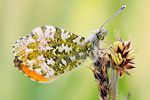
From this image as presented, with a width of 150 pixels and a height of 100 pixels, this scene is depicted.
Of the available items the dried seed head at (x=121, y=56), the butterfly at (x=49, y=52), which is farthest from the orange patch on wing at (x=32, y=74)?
the dried seed head at (x=121, y=56)

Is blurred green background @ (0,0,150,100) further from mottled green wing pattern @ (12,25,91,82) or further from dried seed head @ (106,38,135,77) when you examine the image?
dried seed head @ (106,38,135,77)

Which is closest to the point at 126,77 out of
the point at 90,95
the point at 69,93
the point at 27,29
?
the point at 90,95

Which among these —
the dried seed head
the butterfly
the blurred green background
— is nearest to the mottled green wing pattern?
the butterfly

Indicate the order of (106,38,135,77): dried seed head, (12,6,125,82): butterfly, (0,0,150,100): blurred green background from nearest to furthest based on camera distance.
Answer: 1. (106,38,135,77): dried seed head
2. (12,6,125,82): butterfly
3. (0,0,150,100): blurred green background

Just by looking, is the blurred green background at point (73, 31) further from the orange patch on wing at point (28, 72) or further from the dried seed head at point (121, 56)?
the dried seed head at point (121, 56)
